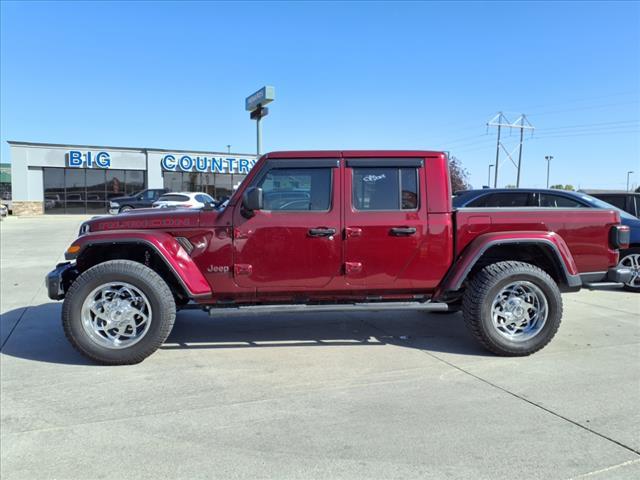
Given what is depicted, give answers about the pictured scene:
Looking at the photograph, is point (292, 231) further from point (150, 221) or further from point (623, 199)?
point (623, 199)

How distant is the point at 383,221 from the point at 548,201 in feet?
16.2

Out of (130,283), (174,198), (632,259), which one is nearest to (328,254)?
(130,283)

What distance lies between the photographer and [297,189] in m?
4.73

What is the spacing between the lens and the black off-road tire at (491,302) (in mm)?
4633

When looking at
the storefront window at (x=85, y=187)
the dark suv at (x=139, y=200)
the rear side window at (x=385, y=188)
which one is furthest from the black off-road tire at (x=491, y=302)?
the storefront window at (x=85, y=187)

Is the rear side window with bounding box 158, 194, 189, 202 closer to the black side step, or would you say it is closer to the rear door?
the black side step

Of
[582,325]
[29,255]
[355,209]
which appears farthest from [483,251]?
[29,255]

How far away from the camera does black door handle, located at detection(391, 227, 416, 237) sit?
15.3ft

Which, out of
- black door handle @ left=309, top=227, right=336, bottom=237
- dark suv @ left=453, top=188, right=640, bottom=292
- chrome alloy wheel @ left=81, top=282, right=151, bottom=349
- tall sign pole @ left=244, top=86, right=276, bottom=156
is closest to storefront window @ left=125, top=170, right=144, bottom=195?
tall sign pole @ left=244, top=86, right=276, bottom=156

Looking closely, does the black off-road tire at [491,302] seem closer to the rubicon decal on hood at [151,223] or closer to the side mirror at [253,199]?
the side mirror at [253,199]

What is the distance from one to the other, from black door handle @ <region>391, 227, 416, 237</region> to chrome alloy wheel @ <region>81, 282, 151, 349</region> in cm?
236

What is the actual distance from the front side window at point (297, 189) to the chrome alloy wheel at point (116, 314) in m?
1.47

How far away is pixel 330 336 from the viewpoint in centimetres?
537

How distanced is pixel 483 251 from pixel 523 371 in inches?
44.3
